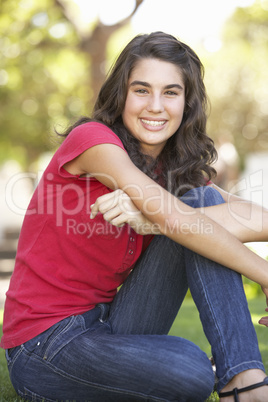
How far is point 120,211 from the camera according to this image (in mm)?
2016

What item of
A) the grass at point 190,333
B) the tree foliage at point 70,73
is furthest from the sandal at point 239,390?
the tree foliage at point 70,73

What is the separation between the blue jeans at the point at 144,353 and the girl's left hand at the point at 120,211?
15cm

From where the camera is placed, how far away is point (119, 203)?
2018 mm

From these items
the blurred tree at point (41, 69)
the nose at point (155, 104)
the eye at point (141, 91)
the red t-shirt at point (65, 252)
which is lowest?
the red t-shirt at point (65, 252)

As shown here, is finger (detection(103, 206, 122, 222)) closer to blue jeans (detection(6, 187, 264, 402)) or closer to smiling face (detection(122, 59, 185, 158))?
blue jeans (detection(6, 187, 264, 402))

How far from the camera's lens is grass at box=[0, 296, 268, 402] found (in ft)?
7.51

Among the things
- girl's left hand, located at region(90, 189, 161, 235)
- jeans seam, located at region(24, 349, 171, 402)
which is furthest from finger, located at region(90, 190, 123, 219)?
jeans seam, located at region(24, 349, 171, 402)

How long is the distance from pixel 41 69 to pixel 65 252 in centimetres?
1433

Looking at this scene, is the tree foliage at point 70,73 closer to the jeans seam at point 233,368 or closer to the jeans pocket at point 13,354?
the jeans pocket at point 13,354

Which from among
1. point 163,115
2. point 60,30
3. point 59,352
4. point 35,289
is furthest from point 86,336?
point 60,30

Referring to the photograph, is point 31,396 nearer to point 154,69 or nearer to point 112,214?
point 112,214

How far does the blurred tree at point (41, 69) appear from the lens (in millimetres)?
8867

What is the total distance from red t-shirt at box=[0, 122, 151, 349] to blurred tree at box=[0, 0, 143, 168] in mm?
6190

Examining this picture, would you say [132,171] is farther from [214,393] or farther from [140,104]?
[214,393]
